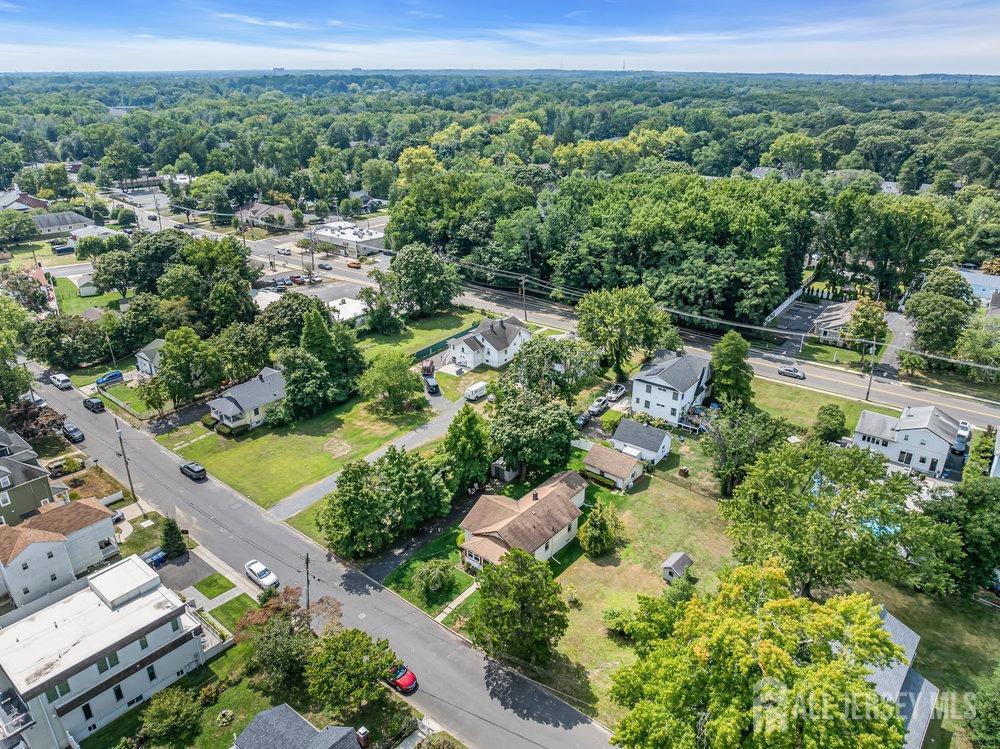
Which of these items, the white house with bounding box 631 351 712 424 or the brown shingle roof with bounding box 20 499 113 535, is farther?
the white house with bounding box 631 351 712 424

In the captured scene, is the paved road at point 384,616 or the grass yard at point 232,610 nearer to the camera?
the paved road at point 384,616

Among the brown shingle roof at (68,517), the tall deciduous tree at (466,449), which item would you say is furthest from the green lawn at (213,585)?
the tall deciduous tree at (466,449)

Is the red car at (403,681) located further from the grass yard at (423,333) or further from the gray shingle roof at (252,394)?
the grass yard at (423,333)

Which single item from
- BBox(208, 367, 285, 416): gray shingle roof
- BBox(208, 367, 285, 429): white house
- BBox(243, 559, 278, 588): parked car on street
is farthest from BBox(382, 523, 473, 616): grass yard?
BBox(208, 367, 285, 416): gray shingle roof

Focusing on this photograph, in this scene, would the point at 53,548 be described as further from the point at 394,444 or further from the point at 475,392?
the point at 475,392

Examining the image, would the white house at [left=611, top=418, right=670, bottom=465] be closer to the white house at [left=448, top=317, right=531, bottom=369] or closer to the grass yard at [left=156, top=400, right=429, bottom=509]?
the grass yard at [left=156, top=400, right=429, bottom=509]

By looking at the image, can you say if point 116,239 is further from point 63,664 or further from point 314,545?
point 63,664

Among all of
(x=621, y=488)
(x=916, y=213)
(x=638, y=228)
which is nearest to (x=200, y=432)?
(x=621, y=488)
